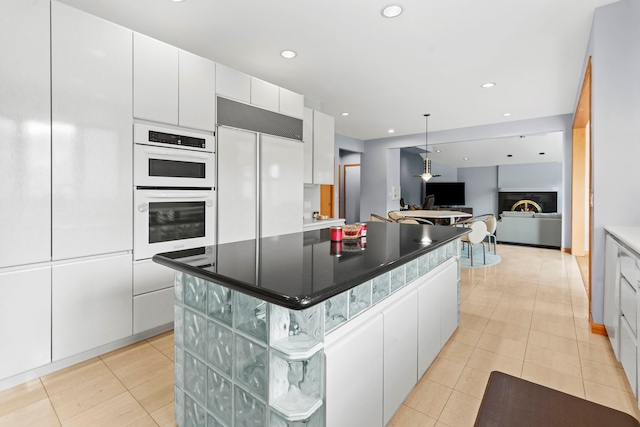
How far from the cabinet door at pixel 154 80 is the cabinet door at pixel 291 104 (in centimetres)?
124

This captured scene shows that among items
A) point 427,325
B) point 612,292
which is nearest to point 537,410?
point 427,325

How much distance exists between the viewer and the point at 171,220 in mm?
2564

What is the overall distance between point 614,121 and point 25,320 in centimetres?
432

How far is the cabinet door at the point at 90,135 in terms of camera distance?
200 cm

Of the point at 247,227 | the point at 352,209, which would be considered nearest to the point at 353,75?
the point at 247,227

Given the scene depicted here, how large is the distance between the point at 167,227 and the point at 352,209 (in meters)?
7.26

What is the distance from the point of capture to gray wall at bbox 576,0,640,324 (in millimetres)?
2418

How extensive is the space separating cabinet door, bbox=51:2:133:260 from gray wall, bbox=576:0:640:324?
3606 mm

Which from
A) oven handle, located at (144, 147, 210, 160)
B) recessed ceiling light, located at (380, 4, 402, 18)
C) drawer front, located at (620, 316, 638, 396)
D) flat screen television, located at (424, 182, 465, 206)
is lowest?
drawer front, located at (620, 316, 638, 396)

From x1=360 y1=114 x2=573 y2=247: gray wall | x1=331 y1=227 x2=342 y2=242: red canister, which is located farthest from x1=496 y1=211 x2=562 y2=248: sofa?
x1=331 y1=227 x2=342 y2=242: red canister

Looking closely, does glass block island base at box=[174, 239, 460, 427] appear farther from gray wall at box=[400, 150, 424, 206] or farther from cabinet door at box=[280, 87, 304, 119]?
gray wall at box=[400, 150, 424, 206]

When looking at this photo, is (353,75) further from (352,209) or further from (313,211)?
(352,209)

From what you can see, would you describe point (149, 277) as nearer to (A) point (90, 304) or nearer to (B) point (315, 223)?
(A) point (90, 304)

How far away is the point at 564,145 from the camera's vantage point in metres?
5.89
